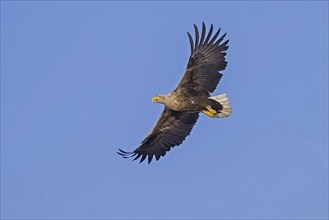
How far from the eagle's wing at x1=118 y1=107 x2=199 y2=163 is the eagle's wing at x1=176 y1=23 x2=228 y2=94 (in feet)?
5.03

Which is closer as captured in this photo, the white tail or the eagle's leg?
the eagle's leg

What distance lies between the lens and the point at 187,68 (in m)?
25.1

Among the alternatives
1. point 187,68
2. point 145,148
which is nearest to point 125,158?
point 145,148

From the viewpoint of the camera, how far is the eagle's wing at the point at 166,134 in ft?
86.9

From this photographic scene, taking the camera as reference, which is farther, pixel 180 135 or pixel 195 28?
pixel 180 135

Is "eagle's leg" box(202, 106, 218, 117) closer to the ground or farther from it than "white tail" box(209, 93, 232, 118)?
closer to the ground

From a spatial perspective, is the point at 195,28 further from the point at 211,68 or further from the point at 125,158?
the point at 125,158

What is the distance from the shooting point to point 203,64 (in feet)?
82.0

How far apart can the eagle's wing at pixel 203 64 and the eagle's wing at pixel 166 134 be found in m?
1.53

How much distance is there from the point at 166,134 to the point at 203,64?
258 cm

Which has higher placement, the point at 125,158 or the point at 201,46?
the point at 201,46

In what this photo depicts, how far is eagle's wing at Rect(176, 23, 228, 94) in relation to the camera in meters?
25.0

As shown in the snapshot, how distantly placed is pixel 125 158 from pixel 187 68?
2853mm

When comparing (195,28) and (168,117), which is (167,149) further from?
(195,28)
